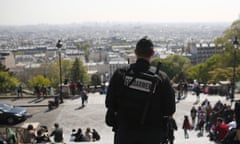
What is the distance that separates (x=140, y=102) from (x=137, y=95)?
6 cm

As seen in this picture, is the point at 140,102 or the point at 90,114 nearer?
the point at 140,102

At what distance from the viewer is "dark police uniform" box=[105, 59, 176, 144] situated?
3658 mm

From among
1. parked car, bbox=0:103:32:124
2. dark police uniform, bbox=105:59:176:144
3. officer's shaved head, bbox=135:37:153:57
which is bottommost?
parked car, bbox=0:103:32:124

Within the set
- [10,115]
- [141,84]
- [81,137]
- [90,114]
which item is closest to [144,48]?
[141,84]

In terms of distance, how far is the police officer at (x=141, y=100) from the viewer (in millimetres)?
3658

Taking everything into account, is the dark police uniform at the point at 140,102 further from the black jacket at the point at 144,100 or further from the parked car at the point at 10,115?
the parked car at the point at 10,115

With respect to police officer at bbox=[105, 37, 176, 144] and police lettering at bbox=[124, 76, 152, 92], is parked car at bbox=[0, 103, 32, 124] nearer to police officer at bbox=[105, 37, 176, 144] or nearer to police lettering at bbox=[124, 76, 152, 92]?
police officer at bbox=[105, 37, 176, 144]

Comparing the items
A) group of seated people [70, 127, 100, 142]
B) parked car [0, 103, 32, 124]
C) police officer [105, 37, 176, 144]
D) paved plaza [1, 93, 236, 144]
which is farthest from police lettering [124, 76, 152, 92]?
parked car [0, 103, 32, 124]

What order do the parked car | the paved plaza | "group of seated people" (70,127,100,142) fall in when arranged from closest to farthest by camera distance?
"group of seated people" (70,127,100,142), the paved plaza, the parked car

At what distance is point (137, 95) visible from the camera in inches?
144

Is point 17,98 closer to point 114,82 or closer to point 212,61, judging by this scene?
point 114,82

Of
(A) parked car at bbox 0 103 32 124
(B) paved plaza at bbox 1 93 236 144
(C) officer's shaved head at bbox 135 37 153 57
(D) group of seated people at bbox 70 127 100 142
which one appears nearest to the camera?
(C) officer's shaved head at bbox 135 37 153 57

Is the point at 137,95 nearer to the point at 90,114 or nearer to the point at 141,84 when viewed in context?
the point at 141,84

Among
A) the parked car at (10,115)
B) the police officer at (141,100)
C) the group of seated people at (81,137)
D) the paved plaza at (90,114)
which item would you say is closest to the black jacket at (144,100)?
the police officer at (141,100)
